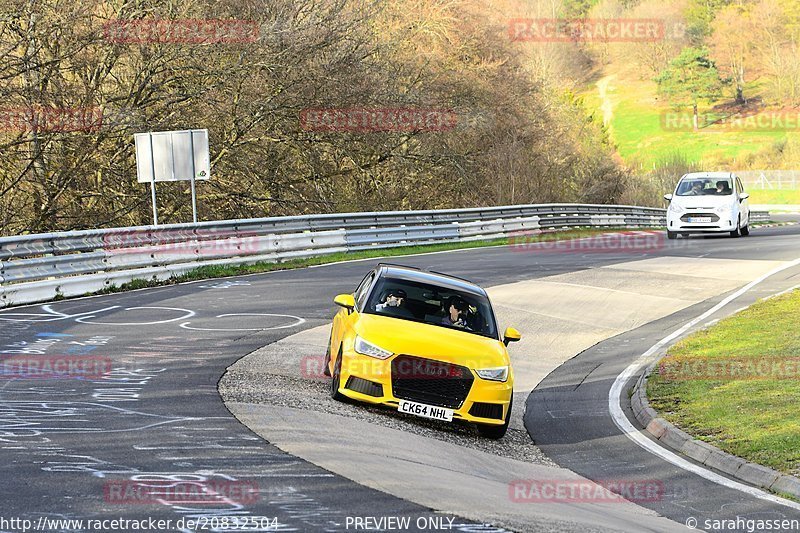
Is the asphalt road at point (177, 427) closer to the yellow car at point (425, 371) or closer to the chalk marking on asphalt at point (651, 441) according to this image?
the chalk marking on asphalt at point (651, 441)

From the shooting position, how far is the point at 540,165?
169 ft

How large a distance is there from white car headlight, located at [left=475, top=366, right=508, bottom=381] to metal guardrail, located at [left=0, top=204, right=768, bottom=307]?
1043cm

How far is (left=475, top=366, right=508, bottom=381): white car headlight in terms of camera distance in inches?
443

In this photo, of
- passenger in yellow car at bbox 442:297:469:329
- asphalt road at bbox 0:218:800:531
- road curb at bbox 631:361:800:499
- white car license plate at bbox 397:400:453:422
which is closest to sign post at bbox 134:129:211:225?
asphalt road at bbox 0:218:800:531

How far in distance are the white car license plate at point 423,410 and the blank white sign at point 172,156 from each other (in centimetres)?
1601

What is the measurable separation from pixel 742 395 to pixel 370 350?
479 cm

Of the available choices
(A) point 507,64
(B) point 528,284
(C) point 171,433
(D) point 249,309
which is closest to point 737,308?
(B) point 528,284

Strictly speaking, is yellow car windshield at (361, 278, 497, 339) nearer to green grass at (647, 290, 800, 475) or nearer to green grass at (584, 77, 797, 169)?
green grass at (647, 290, 800, 475)

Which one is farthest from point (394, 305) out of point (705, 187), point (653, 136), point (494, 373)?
point (653, 136)

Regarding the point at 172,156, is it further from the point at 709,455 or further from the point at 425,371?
the point at 709,455

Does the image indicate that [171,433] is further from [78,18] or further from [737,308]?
[78,18]

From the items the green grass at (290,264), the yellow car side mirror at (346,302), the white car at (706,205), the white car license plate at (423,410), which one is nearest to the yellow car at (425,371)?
the white car license plate at (423,410)

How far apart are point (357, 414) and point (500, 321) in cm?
833

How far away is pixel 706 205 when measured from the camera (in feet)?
116
